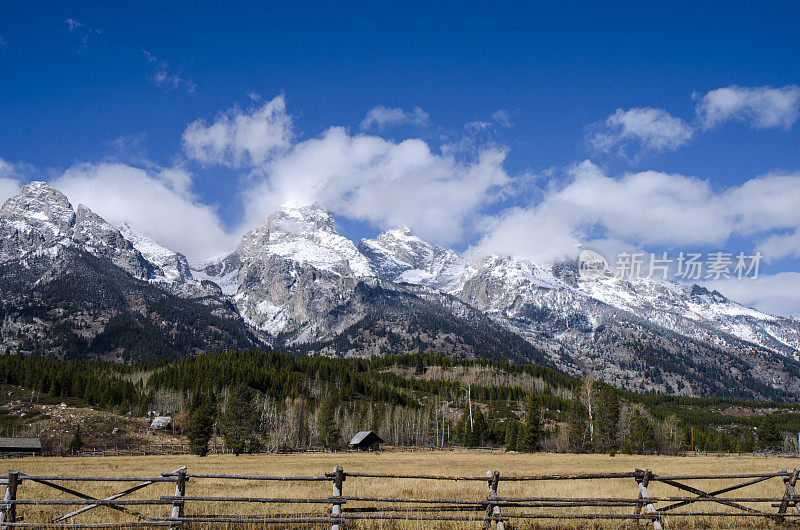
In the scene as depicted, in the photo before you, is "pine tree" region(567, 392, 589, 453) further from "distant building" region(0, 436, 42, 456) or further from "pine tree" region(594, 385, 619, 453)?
"distant building" region(0, 436, 42, 456)

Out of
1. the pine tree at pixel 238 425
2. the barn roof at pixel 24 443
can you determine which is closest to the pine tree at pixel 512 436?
the pine tree at pixel 238 425

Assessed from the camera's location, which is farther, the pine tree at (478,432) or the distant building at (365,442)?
the pine tree at (478,432)

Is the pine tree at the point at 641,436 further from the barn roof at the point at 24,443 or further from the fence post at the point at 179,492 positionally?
the barn roof at the point at 24,443

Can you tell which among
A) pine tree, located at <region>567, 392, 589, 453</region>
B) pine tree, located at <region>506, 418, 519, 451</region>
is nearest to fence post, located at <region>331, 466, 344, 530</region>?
pine tree, located at <region>567, 392, 589, 453</region>

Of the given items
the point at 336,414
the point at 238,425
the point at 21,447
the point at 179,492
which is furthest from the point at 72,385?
the point at 179,492

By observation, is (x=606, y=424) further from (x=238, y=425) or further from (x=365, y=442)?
(x=238, y=425)

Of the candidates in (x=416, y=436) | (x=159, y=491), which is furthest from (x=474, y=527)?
(x=416, y=436)

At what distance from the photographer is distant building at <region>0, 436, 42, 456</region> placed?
298 ft

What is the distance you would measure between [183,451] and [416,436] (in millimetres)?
67146

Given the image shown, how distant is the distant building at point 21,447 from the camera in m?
90.9

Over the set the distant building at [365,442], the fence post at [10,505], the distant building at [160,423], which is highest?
the fence post at [10,505]

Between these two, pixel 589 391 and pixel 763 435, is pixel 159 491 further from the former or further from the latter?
pixel 763 435

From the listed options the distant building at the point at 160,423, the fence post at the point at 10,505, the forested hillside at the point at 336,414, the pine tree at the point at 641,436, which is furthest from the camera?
the distant building at the point at 160,423

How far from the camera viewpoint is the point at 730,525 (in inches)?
716
